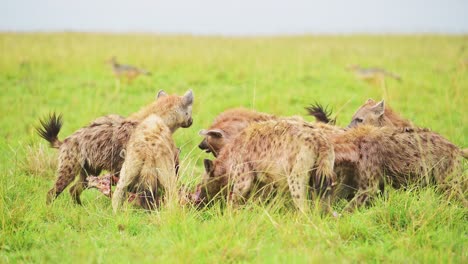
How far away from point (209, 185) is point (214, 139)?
0.63 metres

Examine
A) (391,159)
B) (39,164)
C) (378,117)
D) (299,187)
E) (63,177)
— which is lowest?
(39,164)

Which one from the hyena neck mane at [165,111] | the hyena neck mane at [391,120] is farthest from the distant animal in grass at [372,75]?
the hyena neck mane at [165,111]

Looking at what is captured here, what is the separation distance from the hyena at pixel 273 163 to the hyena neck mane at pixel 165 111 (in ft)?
2.62

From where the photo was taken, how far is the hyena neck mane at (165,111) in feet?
16.2

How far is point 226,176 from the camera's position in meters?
4.24

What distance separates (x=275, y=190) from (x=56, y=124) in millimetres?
1962

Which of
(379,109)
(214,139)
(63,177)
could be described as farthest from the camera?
(379,109)

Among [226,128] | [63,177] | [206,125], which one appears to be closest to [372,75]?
[206,125]

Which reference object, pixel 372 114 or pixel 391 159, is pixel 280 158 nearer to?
pixel 391 159

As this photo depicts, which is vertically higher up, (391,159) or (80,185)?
(391,159)

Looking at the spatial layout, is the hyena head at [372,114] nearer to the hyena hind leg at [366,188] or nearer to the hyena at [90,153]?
the hyena hind leg at [366,188]

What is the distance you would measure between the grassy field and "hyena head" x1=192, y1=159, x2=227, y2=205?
22 cm

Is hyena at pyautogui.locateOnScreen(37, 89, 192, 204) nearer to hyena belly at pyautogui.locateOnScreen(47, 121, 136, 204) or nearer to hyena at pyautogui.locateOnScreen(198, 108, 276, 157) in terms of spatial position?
hyena belly at pyautogui.locateOnScreen(47, 121, 136, 204)

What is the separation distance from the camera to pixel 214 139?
486 cm
